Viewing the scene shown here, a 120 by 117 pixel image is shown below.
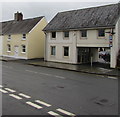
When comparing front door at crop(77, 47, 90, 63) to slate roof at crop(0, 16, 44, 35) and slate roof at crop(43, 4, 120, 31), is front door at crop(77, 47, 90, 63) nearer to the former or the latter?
slate roof at crop(43, 4, 120, 31)

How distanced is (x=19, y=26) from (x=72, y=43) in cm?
1509

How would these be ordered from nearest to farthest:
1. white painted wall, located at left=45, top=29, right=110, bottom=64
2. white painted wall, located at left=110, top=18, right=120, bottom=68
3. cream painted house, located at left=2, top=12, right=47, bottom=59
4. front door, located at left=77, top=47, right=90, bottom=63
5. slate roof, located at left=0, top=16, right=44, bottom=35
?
white painted wall, located at left=110, top=18, right=120, bottom=68 < white painted wall, located at left=45, top=29, right=110, bottom=64 < front door, located at left=77, top=47, right=90, bottom=63 < cream painted house, located at left=2, top=12, right=47, bottom=59 < slate roof, located at left=0, top=16, right=44, bottom=35

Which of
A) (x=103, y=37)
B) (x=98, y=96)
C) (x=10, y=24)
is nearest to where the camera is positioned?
(x=98, y=96)

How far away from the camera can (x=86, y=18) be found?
23219 millimetres

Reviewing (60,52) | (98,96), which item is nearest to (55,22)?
(60,52)

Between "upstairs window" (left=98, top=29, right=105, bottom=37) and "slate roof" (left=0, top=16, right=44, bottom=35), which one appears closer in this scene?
"upstairs window" (left=98, top=29, right=105, bottom=37)

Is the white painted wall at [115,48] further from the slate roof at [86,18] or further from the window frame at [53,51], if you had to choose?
the window frame at [53,51]

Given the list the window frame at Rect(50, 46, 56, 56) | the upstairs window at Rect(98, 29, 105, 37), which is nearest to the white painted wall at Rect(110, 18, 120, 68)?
the upstairs window at Rect(98, 29, 105, 37)

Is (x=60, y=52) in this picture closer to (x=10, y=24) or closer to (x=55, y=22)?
(x=55, y=22)

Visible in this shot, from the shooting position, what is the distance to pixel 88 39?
21.7 m

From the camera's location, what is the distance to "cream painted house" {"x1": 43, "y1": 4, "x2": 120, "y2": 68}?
64.2 ft

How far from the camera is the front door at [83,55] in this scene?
78.2 feet

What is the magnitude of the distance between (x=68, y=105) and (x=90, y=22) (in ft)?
55.8

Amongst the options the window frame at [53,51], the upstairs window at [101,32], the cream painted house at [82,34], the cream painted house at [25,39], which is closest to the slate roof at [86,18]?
the cream painted house at [82,34]
